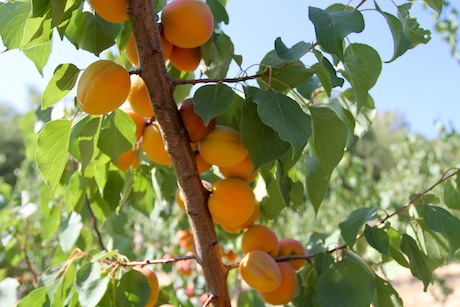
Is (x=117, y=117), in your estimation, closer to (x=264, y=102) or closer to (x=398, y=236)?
(x=264, y=102)

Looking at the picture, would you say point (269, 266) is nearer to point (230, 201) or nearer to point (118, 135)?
point (230, 201)

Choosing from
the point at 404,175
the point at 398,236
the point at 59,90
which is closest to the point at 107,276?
the point at 59,90

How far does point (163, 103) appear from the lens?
64cm

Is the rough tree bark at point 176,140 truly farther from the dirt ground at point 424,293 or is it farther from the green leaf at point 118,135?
the dirt ground at point 424,293

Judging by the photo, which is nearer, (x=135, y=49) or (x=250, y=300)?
(x=135, y=49)

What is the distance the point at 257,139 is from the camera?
0.63m

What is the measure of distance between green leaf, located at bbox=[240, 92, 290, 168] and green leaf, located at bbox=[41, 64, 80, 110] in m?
0.26

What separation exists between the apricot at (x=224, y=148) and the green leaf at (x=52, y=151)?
0.70 feet

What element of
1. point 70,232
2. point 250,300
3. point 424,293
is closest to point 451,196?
point 250,300

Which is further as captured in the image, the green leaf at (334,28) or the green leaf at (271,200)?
the green leaf at (271,200)

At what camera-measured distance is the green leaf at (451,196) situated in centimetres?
80

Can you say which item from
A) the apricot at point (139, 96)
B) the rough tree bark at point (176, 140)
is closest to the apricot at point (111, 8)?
the rough tree bark at point (176, 140)

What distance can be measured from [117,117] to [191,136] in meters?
0.15

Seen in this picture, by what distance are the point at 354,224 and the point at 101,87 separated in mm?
441
